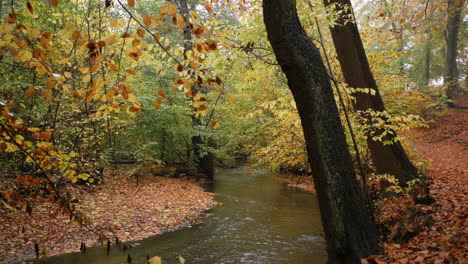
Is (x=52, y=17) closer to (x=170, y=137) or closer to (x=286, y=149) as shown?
(x=170, y=137)

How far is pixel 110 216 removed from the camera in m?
7.73

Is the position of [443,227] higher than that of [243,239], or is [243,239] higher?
[443,227]

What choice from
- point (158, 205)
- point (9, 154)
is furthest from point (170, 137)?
point (9, 154)

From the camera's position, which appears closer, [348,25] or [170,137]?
[348,25]

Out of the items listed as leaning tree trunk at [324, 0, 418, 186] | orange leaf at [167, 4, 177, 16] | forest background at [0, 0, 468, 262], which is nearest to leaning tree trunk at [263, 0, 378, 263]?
forest background at [0, 0, 468, 262]

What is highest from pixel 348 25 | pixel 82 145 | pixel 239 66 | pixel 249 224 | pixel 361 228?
pixel 348 25

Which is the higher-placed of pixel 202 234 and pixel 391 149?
pixel 391 149

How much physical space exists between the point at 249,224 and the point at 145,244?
107 inches

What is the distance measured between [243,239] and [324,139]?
390 centimetres

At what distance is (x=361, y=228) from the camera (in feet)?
12.3

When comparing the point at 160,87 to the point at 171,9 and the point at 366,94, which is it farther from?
the point at 171,9

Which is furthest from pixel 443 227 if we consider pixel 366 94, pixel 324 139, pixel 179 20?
pixel 179 20

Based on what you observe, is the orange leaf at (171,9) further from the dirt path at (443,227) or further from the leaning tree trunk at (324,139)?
the dirt path at (443,227)

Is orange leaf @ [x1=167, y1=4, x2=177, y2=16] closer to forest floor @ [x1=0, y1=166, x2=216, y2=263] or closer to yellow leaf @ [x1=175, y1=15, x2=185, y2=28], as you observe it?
yellow leaf @ [x1=175, y1=15, x2=185, y2=28]
